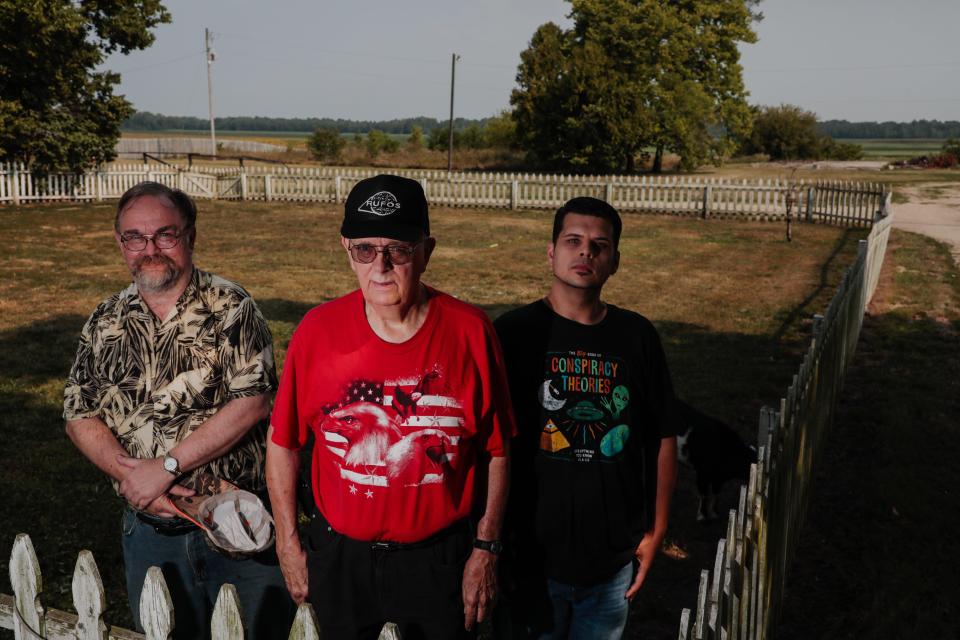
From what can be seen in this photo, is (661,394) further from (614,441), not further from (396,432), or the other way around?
(396,432)

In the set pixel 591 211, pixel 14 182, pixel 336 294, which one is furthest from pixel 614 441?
pixel 14 182

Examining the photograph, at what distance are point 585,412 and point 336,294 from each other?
416 inches

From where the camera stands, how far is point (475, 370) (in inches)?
92.4

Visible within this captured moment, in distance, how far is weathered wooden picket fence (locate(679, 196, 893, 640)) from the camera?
2.28 m

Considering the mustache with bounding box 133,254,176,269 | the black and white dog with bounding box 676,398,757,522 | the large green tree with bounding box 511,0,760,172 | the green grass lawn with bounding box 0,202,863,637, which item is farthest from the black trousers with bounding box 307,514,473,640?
the large green tree with bounding box 511,0,760,172

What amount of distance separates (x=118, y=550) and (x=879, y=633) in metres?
4.09

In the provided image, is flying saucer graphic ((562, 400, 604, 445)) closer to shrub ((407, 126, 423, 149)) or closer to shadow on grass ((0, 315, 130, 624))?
shadow on grass ((0, 315, 130, 624))

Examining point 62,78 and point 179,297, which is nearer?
point 179,297

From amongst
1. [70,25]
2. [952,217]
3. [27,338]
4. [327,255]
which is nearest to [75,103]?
[70,25]

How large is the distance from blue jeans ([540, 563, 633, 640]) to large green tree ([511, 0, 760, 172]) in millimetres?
42447

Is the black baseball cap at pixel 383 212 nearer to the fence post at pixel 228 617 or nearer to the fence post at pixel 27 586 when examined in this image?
the fence post at pixel 228 617

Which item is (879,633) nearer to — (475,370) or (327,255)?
(475,370)

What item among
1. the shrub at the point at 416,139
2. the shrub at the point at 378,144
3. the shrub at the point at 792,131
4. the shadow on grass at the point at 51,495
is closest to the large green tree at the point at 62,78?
the shadow on grass at the point at 51,495

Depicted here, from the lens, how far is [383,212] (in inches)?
91.5
